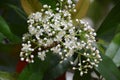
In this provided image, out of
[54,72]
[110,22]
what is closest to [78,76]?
[54,72]

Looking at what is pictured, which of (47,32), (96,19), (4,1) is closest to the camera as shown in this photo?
(47,32)

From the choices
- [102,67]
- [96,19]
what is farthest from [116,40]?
[96,19]

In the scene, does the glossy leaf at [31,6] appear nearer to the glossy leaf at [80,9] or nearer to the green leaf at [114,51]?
the glossy leaf at [80,9]

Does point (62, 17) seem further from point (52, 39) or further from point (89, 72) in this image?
point (89, 72)

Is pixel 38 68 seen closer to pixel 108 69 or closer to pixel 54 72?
pixel 54 72

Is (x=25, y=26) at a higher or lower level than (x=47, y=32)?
higher

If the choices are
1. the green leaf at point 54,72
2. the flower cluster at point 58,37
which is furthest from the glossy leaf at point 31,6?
the green leaf at point 54,72

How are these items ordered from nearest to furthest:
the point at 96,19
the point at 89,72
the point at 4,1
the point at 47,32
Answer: the point at 47,32
the point at 89,72
the point at 4,1
the point at 96,19

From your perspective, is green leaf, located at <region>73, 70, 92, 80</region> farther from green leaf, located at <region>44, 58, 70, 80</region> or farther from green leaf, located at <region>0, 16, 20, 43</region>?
green leaf, located at <region>0, 16, 20, 43</region>
